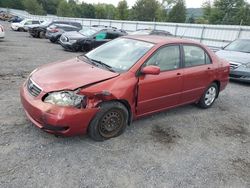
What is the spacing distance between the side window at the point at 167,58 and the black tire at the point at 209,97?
4.43 ft

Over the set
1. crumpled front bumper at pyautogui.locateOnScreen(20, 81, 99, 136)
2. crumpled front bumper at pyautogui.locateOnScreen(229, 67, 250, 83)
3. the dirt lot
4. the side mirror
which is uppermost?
the side mirror

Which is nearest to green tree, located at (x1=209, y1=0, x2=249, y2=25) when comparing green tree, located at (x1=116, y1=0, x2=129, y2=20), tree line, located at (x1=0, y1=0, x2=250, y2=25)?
tree line, located at (x1=0, y1=0, x2=250, y2=25)

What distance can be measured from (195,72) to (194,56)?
37 centimetres

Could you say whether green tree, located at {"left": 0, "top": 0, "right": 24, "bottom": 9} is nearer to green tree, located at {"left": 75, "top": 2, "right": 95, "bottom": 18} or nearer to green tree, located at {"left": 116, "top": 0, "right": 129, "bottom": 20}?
green tree, located at {"left": 75, "top": 2, "right": 95, "bottom": 18}

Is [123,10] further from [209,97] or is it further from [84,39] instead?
Answer: [209,97]

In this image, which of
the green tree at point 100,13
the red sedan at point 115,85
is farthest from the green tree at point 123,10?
the red sedan at point 115,85

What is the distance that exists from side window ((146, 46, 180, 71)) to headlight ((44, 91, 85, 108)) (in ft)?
4.60

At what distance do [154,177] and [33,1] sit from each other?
82.9 metres

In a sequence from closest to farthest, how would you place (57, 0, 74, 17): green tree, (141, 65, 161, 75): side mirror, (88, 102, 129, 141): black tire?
(88, 102, 129, 141): black tire
(141, 65, 161, 75): side mirror
(57, 0, 74, 17): green tree

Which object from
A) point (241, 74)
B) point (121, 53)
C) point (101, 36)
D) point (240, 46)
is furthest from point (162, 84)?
point (101, 36)

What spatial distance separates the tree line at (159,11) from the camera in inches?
2067

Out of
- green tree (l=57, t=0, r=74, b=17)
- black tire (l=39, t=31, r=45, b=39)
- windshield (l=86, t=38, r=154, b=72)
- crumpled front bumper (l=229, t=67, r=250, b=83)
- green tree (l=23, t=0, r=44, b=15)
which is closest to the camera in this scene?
windshield (l=86, t=38, r=154, b=72)

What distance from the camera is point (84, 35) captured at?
13.9 meters

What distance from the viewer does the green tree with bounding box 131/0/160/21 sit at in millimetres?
64188
